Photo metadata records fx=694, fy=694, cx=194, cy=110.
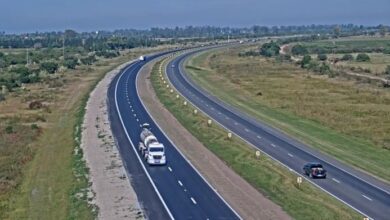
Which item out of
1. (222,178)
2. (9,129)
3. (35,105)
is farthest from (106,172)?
(35,105)

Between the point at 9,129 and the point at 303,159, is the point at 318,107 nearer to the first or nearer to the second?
the point at 303,159

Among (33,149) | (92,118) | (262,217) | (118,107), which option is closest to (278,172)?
(262,217)

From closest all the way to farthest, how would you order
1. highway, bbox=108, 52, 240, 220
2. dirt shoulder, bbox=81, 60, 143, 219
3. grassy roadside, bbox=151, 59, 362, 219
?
highway, bbox=108, 52, 240, 220
dirt shoulder, bbox=81, 60, 143, 219
grassy roadside, bbox=151, 59, 362, 219

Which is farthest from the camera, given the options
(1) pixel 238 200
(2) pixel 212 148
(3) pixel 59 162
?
(2) pixel 212 148

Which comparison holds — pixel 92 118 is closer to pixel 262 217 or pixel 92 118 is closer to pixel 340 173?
pixel 340 173

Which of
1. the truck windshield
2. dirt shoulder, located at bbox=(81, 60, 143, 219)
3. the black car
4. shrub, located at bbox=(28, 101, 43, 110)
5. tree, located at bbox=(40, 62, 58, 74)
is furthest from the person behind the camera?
tree, located at bbox=(40, 62, 58, 74)

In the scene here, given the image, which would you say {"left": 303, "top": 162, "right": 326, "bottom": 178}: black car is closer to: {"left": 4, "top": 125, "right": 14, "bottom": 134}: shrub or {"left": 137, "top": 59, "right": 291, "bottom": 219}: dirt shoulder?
{"left": 137, "top": 59, "right": 291, "bottom": 219}: dirt shoulder

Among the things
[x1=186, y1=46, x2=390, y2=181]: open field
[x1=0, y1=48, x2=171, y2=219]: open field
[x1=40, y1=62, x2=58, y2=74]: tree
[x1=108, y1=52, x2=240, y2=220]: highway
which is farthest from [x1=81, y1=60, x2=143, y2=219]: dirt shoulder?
[x1=40, y1=62, x2=58, y2=74]: tree
